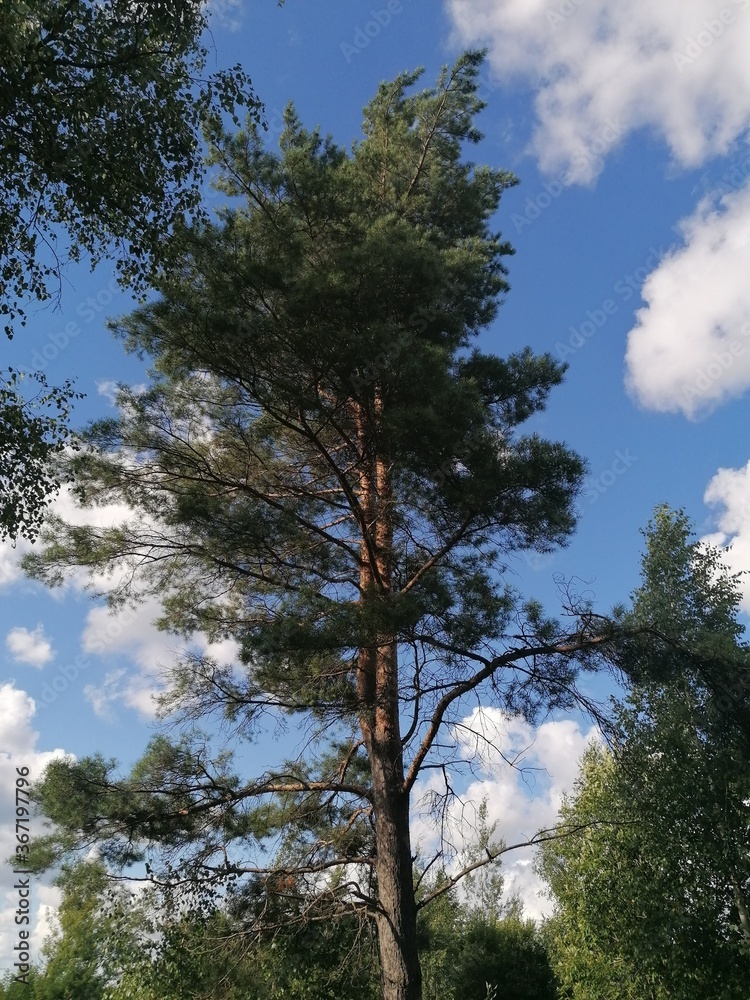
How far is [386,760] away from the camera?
6863 mm

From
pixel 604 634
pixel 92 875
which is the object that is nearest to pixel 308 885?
pixel 92 875

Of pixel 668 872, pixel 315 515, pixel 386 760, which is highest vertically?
pixel 315 515

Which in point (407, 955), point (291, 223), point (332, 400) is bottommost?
point (407, 955)

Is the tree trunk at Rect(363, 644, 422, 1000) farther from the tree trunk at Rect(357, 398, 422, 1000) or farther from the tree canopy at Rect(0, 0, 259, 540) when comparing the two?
the tree canopy at Rect(0, 0, 259, 540)

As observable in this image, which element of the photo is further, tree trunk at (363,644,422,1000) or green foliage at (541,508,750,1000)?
green foliage at (541,508,750,1000)

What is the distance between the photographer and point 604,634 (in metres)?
6.43

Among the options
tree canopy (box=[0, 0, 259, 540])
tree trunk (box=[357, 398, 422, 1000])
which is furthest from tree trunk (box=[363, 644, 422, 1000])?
tree canopy (box=[0, 0, 259, 540])

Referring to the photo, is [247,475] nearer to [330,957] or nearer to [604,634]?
[604,634]

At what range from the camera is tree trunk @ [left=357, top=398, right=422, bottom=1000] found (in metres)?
6.14

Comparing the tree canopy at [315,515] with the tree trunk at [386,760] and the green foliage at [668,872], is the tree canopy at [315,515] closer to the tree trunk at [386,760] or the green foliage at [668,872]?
the tree trunk at [386,760]

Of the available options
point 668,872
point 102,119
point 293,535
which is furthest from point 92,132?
point 668,872

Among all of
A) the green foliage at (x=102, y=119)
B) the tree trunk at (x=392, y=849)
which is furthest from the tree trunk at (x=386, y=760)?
the green foliage at (x=102, y=119)

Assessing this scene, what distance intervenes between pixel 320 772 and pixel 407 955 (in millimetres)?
2308

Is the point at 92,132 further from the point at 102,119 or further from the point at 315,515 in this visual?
the point at 315,515
